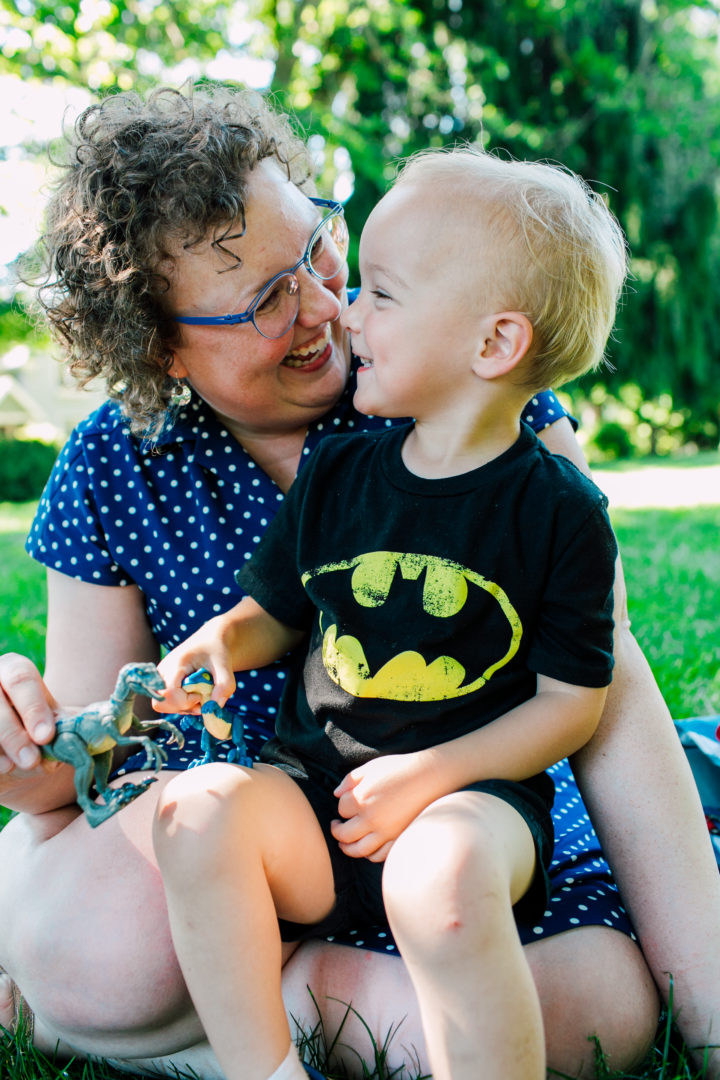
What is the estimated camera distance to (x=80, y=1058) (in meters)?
1.77

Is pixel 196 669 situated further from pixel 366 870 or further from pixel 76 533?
pixel 76 533

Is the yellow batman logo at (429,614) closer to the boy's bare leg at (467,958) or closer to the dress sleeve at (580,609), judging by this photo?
the dress sleeve at (580,609)

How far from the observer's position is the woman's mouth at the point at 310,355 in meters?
2.11

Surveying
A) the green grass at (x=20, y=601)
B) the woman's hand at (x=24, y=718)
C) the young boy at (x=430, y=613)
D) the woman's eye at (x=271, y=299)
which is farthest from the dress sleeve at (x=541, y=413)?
the green grass at (x=20, y=601)

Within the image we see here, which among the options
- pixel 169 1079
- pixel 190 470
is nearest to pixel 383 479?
pixel 190 470

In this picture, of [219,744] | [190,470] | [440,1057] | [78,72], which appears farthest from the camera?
[78,72]

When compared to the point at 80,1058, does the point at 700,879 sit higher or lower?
higher

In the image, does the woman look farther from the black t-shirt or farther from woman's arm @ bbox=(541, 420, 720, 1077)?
the black t-shirt

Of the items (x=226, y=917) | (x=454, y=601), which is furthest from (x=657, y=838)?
(x=226, y=917)

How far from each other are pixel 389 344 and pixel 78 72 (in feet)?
45.1

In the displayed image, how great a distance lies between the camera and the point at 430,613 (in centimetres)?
164

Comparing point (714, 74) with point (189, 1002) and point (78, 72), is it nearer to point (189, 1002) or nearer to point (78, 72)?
point (78, 72)

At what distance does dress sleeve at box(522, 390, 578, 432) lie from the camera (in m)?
2.03

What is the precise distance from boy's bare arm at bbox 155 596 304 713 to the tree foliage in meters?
13.3
